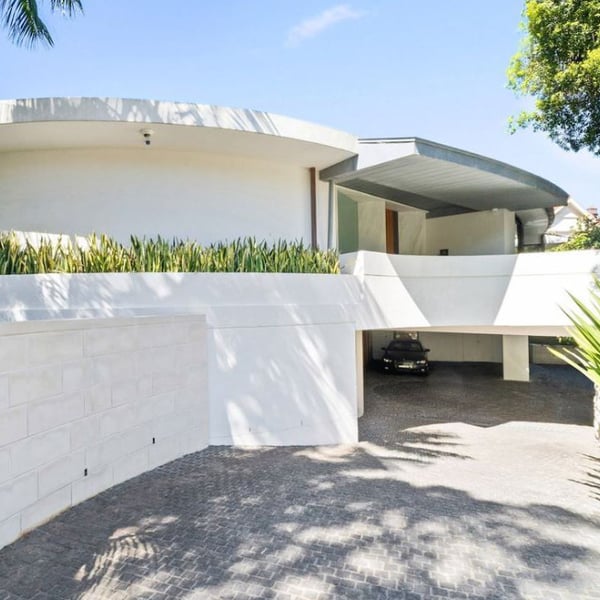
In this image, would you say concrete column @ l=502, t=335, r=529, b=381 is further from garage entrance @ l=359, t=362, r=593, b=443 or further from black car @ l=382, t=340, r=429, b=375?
black car @ l=382, t=340, r=429, b=375

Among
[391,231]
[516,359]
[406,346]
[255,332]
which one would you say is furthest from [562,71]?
[406,346]

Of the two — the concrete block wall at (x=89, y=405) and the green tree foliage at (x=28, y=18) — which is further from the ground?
the green tree foliage at (x=28, y=18)

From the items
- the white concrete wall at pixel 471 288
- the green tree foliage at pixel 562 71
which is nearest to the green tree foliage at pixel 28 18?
the white concrete wall at pixel 471 288

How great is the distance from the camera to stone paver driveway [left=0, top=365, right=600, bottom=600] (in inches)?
136

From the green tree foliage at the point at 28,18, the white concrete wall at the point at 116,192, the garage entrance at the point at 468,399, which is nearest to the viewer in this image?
the green tree foliage at the point at 28,18

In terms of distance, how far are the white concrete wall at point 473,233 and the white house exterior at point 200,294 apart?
1292 mm

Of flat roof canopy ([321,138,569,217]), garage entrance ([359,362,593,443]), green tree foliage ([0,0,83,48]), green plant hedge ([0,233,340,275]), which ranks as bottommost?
garage entrance ([359,362,593,443])

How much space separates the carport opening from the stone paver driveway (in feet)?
9.63

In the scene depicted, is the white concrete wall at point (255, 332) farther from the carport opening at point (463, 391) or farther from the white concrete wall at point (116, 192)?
the white concrete wall at point (116, 192)

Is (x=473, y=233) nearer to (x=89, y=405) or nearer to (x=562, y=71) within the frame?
(x=562, y=71)

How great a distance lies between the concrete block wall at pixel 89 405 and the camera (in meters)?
3.89

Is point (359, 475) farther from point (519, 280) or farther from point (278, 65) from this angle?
point (278, 65)

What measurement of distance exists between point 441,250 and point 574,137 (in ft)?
21.4

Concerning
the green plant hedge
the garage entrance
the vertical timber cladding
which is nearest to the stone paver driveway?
the garage entrance
